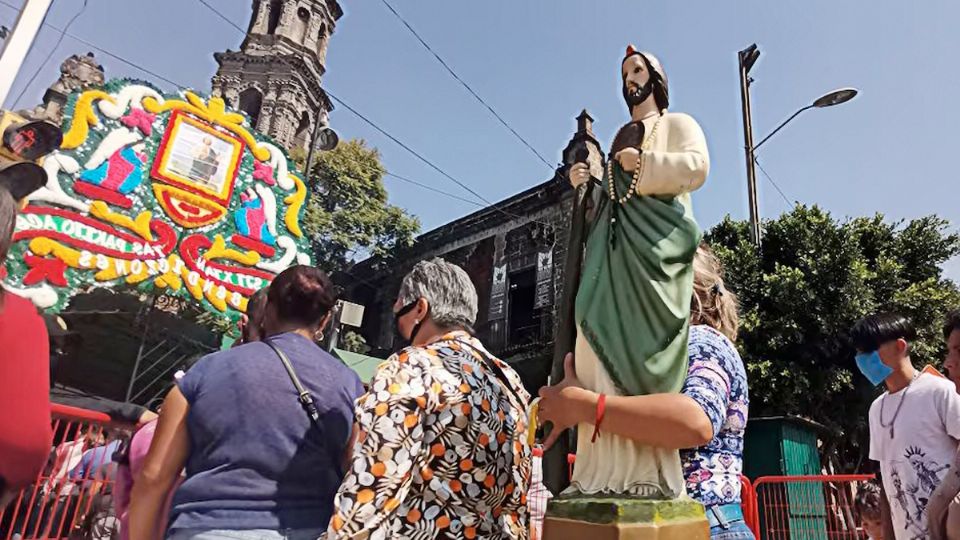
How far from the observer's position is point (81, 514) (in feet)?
11.5

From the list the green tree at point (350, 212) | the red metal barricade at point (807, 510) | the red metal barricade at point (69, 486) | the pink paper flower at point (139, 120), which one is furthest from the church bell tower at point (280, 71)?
the red metal barricade at point (807, 510)

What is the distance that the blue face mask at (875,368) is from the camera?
9.62ft

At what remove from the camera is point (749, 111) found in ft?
33.8

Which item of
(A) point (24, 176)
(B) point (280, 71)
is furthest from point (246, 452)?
(B) point (280, 71)

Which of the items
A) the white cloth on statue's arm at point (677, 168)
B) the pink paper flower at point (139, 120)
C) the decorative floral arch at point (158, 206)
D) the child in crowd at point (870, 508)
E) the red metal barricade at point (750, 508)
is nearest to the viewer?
the white cloth on statue's arm at point (677, 168)

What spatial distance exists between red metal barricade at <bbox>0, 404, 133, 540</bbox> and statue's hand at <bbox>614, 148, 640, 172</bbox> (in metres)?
3.25

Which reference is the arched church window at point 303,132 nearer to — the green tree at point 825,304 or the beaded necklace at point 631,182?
the green tree at point 825,304

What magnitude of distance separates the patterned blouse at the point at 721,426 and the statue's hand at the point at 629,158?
0.60 meters

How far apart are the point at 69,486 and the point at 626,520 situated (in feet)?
11.8

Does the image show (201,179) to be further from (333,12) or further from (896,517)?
(333,12)

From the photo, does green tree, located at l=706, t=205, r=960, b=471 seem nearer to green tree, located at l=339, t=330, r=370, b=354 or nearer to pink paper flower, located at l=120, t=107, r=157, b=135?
pink paper flower, located at l=120, t=107, r=157, b=135

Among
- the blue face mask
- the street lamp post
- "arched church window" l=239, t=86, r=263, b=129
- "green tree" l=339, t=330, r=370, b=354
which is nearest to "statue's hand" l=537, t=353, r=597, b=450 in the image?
the blue face mask

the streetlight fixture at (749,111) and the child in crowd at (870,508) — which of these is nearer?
the child in crowd at (870,508)

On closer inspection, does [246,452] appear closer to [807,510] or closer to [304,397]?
[304,397]
